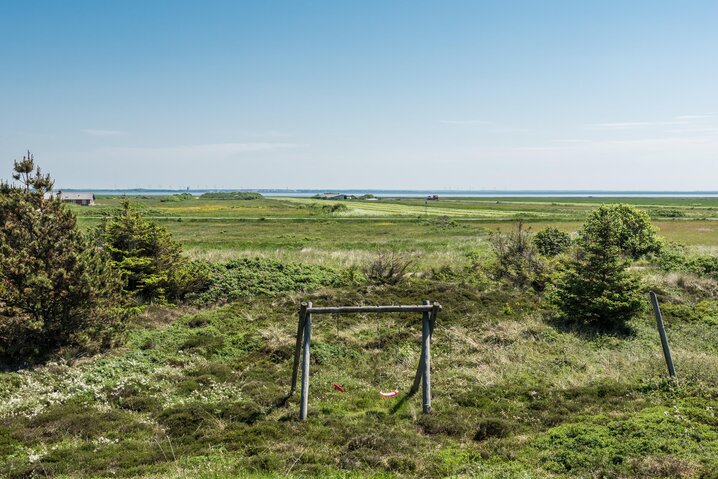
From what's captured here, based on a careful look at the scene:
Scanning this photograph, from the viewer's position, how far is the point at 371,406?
1121cm

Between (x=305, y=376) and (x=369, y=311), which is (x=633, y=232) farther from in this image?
(x=305, y=376)

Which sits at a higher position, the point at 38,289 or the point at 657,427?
the point at 38,289

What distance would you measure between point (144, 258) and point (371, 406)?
14.2m

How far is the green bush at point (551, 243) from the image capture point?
33.5m

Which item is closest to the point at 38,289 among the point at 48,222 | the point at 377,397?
the point at 48,222

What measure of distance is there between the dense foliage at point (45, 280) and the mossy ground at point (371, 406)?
4.36 feet

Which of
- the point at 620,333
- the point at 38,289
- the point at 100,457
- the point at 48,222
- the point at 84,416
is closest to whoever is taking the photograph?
the point at 100,457

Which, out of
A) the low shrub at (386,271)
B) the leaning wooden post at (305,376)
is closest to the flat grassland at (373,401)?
the leaning wooden post at (305,376)

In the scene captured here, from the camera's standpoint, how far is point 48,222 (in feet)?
49.4

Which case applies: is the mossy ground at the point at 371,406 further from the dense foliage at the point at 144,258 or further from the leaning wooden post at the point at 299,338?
the dense foliage at the point at 144,258

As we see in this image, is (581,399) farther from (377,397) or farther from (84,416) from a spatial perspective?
(84,416)

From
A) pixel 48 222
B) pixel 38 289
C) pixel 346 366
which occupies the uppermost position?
pixel 48 222

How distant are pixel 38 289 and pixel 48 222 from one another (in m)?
2.39

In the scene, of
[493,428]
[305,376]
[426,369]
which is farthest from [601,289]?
[305,376]
